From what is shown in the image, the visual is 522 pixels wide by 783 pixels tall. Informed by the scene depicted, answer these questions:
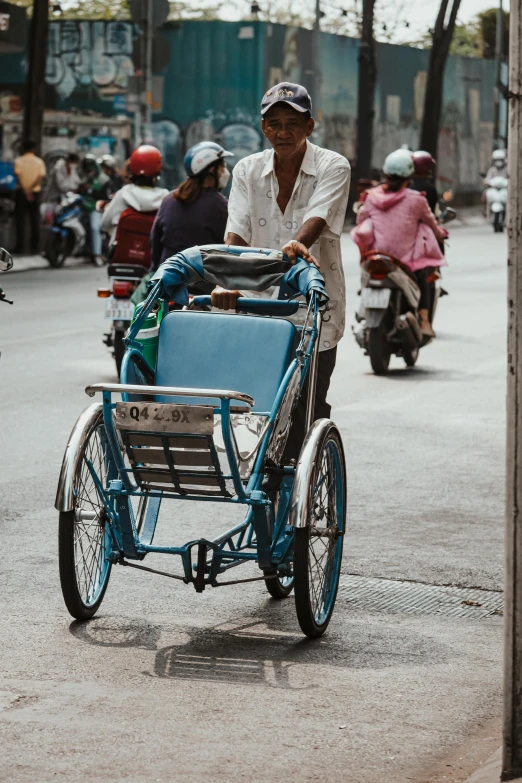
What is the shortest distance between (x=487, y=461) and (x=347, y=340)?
6.63 meters

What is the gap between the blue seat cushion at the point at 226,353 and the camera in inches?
232

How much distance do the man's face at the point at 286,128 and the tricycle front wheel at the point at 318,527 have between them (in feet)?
4.34

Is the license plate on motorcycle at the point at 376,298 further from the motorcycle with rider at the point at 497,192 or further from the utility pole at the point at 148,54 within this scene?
the motorcycle with rider at the point at 497,192

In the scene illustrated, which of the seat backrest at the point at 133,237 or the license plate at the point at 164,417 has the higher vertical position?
the seat backrest at the point at 133,237

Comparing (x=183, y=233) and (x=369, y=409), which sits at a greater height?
(x=183, y=233)

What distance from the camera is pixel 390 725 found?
4.70 m

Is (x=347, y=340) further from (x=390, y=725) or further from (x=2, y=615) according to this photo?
(x=390, y=725)

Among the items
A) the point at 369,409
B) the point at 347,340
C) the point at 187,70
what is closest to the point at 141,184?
the point at 369,409

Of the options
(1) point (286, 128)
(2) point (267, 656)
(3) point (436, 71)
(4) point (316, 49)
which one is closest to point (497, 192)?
(3) point (436, 71)

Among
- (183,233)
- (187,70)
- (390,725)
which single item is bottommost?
(390,725)

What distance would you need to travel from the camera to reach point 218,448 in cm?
554

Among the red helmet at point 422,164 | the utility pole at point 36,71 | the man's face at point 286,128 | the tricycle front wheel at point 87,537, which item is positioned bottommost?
the tricycle front wheel at point 87,537

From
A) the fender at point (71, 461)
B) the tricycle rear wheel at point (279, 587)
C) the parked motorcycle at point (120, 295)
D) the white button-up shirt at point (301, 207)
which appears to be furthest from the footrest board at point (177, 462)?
the parked motorcycle at point (120, 295)

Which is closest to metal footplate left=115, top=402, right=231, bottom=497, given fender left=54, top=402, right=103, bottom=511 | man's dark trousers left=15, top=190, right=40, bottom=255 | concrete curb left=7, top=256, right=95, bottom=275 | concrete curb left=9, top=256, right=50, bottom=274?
fender left=54, top=402, right=103, bottom=511
